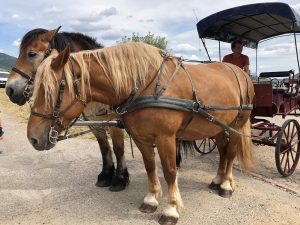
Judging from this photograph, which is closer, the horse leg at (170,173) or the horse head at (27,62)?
the horse leg at (170,173)

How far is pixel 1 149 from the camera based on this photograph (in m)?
6.89

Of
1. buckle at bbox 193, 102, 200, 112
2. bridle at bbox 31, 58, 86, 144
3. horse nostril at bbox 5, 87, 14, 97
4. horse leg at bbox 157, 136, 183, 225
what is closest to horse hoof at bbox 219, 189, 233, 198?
horse leg at bbox 157, 136, 183, 225

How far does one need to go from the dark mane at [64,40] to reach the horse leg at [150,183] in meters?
1.56

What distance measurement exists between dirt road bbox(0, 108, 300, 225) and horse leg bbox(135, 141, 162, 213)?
9 centimetres

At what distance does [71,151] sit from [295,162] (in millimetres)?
4142

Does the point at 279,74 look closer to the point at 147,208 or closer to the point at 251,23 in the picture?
the point at 251,23

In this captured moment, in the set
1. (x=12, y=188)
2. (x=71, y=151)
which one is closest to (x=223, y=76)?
(x=12, y=188)

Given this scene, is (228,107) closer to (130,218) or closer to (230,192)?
(230,192)

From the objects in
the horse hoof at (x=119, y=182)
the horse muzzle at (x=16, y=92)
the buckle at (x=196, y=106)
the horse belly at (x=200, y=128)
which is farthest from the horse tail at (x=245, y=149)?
the horse muzzle at (x=16, y=92)

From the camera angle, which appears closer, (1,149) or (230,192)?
(230,192)

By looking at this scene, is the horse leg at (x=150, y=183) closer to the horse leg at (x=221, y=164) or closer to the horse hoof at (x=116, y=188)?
the horse hoof at (x=116, y=188)

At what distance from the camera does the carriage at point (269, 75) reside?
16.0 feet

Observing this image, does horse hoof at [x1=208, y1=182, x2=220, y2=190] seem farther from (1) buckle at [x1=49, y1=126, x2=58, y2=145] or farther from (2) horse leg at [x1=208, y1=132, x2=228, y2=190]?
(1) buckle at [x1=49, y1=126, x2=58, y2=145]

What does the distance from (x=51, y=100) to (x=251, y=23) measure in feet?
15.3
